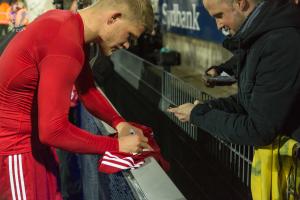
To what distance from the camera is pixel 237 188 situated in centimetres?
343

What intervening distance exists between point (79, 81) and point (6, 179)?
0.74 meters

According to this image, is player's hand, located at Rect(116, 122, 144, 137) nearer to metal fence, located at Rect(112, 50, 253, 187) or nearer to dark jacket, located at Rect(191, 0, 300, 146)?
dark jacket, located at Rect(191, 0, 300, 146)

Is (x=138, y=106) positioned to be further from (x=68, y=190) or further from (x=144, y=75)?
(x=68, y=190)

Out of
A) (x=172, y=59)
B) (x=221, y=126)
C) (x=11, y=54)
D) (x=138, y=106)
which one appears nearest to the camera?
(x=11, y=54)

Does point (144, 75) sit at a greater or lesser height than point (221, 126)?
lesser

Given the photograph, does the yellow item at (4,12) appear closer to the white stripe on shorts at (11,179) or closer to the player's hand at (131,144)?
the white stripe on shorts at (11,179)

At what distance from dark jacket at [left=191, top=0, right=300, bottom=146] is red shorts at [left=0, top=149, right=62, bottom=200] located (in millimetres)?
1064

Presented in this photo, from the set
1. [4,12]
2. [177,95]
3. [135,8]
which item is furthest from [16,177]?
[4,12]

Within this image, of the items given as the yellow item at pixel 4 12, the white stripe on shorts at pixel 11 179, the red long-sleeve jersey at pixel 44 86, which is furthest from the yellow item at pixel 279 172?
the yellow item at pixel 4 12

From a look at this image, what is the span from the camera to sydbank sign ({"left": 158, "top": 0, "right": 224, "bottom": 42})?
32.3ft

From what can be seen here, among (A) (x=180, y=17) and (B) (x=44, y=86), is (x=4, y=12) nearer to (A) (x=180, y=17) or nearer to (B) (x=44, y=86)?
(B) (x=44, y=86)

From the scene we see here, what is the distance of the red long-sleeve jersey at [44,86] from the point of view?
6.68 ft

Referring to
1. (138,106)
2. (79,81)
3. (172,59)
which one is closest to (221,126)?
(79,81)

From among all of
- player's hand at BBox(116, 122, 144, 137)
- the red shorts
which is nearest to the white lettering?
player's hand at BBox(116, 122, 144, 137)
